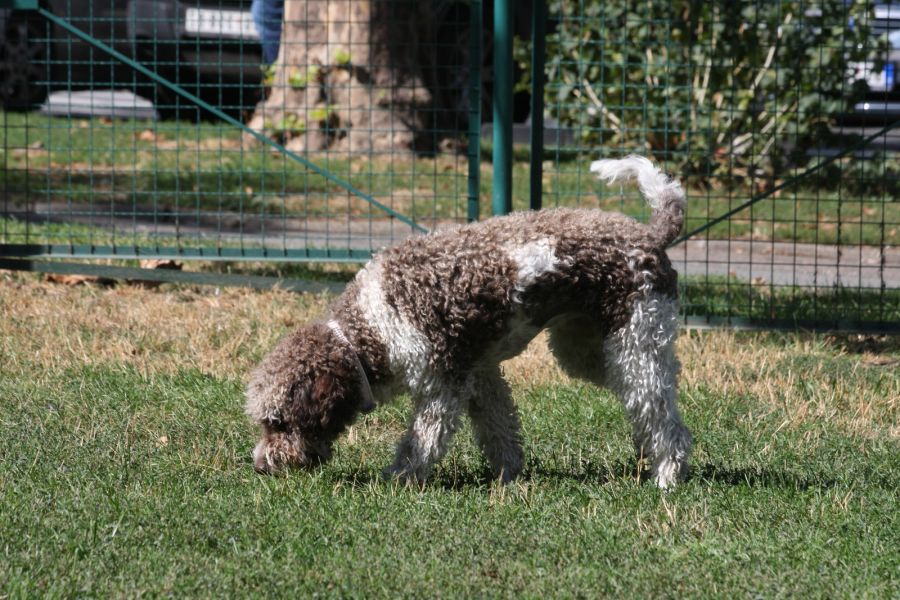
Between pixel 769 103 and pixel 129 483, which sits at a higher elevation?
pixel 769 103

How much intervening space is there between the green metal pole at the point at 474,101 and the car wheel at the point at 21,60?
6.16m

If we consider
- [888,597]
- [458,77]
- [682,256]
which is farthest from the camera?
[458,77]

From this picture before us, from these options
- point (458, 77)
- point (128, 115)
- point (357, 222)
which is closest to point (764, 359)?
point (357, 222)

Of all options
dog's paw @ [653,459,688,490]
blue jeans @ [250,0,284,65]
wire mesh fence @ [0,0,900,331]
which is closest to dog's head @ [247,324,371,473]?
dog's paw @ [653,459,688,490]

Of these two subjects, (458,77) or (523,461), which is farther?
(458,77)

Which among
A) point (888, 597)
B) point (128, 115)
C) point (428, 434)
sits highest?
point (128, 115)

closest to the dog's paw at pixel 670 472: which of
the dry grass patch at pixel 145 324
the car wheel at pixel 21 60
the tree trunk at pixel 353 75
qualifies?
the dry grass patch at pixel 145 324

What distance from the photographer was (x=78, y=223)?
9195mm

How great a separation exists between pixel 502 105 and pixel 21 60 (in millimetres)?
7307

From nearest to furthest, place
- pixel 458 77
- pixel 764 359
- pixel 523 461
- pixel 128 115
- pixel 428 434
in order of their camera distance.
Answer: pixel 428 434 < pixel 523 461 < pixel 764 359 < pixel 458 77 < pixel 128 115

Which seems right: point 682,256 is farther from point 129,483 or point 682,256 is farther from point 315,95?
point 129,483

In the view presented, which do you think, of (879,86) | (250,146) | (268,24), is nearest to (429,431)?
(250,146)

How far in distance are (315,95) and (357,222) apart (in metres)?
1.72

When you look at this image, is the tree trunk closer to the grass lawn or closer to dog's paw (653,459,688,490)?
the grass lawn
